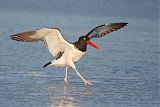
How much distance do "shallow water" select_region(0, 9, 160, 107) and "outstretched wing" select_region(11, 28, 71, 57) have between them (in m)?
0.57

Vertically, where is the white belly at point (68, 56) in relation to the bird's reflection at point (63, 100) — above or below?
→ above

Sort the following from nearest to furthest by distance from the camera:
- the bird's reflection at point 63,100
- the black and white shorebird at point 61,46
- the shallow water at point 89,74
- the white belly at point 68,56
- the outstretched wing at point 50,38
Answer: the bird's reflection at point 63,100 < the shallow water at point 89,74 < the outstretched wing at point 50,38 < the black and white shorebird at point 61,46 < the white belly at point 68,56

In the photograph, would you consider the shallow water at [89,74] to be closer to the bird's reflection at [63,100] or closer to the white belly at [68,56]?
the bird's reflection at [63,100]

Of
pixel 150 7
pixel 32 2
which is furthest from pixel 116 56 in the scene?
pixel 32 2

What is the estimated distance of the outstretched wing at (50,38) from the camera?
35.6 feet

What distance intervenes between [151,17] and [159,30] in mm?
2136

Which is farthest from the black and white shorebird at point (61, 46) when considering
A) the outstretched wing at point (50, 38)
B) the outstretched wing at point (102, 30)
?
the outstretched wing at point (102, 30)

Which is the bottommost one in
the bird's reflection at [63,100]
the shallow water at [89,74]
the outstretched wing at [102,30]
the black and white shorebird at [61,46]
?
the bird's reflection at [63,100]

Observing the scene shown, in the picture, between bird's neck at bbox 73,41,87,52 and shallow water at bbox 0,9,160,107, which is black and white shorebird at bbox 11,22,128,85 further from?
shallow water at bbox 0,9,160,107

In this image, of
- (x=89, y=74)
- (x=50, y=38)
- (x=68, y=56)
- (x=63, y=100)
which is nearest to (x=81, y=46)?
(x=68, y=56)

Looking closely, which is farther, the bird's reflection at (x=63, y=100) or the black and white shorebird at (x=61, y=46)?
the black and white shorebird at (x=61, y=46)

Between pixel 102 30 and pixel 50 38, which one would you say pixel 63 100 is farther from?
pixel 102 30

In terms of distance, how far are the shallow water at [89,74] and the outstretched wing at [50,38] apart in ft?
1.86

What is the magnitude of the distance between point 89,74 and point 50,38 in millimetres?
1203
